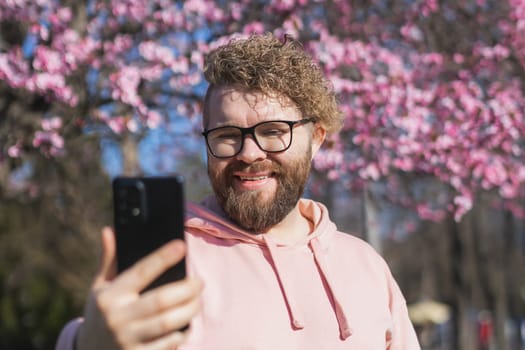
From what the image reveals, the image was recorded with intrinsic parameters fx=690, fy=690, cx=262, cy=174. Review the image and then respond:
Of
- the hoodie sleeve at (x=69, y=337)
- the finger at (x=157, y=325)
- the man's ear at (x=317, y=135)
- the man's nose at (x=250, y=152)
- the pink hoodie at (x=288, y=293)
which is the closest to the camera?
the finger at (x=157, y=325)

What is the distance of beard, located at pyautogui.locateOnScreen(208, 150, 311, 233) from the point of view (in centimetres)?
185

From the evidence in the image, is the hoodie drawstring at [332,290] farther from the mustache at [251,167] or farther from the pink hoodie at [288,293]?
the mustache at [251,167]

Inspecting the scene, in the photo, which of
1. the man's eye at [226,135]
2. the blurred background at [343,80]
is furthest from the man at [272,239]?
the blurred background at [343,80]

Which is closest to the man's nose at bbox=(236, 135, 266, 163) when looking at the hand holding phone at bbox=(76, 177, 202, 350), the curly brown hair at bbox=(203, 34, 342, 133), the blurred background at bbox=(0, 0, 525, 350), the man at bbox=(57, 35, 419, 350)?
the man at bbox=(57, 35, 419, 350)

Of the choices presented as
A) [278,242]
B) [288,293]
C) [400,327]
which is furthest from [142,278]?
[400,327]

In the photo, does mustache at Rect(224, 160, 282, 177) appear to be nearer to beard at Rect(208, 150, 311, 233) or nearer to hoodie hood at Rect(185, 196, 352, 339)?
beard at Rect(208, 150, 311, 233)

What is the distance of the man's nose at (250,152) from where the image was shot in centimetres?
181

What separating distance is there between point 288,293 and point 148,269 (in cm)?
83

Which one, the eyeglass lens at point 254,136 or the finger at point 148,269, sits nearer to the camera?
the finger at point 148,269

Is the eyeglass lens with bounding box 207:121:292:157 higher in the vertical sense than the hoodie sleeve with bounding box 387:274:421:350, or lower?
higher

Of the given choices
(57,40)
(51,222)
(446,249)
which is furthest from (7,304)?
(446,249)

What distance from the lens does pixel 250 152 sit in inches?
71.1

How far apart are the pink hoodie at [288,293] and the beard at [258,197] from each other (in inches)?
1.5

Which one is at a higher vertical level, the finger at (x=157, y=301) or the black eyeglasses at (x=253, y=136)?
the black eyeglasses at (x=253, y=136)
